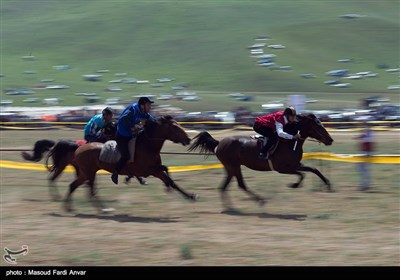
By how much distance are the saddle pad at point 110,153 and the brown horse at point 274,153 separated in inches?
72.4

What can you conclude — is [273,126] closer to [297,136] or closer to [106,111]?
[297,136]

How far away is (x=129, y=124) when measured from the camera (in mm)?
15641

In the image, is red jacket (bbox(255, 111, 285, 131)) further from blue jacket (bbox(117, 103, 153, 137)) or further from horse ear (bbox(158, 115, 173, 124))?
blue jacket (bbox(117, 103, 153, 137))

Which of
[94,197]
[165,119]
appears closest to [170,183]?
[165,119]

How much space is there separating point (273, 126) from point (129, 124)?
2.90 metres

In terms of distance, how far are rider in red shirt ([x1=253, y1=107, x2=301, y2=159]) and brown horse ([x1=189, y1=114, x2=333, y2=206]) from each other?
0.13 m

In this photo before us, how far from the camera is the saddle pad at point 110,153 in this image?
15877 mm

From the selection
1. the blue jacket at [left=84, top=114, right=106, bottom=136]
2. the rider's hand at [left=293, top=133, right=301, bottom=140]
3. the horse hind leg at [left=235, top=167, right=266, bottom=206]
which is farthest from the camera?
the blue jacket at [left=84, top=114, right=106, bottom=136]

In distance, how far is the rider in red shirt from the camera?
52.6 feet

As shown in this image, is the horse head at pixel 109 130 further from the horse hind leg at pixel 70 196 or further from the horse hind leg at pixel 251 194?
the horse hind leg at pixel 251 194

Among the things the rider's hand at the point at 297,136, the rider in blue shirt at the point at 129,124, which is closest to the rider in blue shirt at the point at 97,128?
the rider in blue shirt at the point at 129,124

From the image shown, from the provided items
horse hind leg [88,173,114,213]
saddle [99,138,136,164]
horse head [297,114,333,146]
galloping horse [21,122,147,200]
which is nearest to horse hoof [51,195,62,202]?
galloping horse [21,122,147,200]

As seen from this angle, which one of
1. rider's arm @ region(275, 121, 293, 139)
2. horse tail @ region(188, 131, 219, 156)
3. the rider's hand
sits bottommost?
horse tail @ region(188, 131, 219, 156)

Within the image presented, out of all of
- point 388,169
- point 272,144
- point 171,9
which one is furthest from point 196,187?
point 171,9
